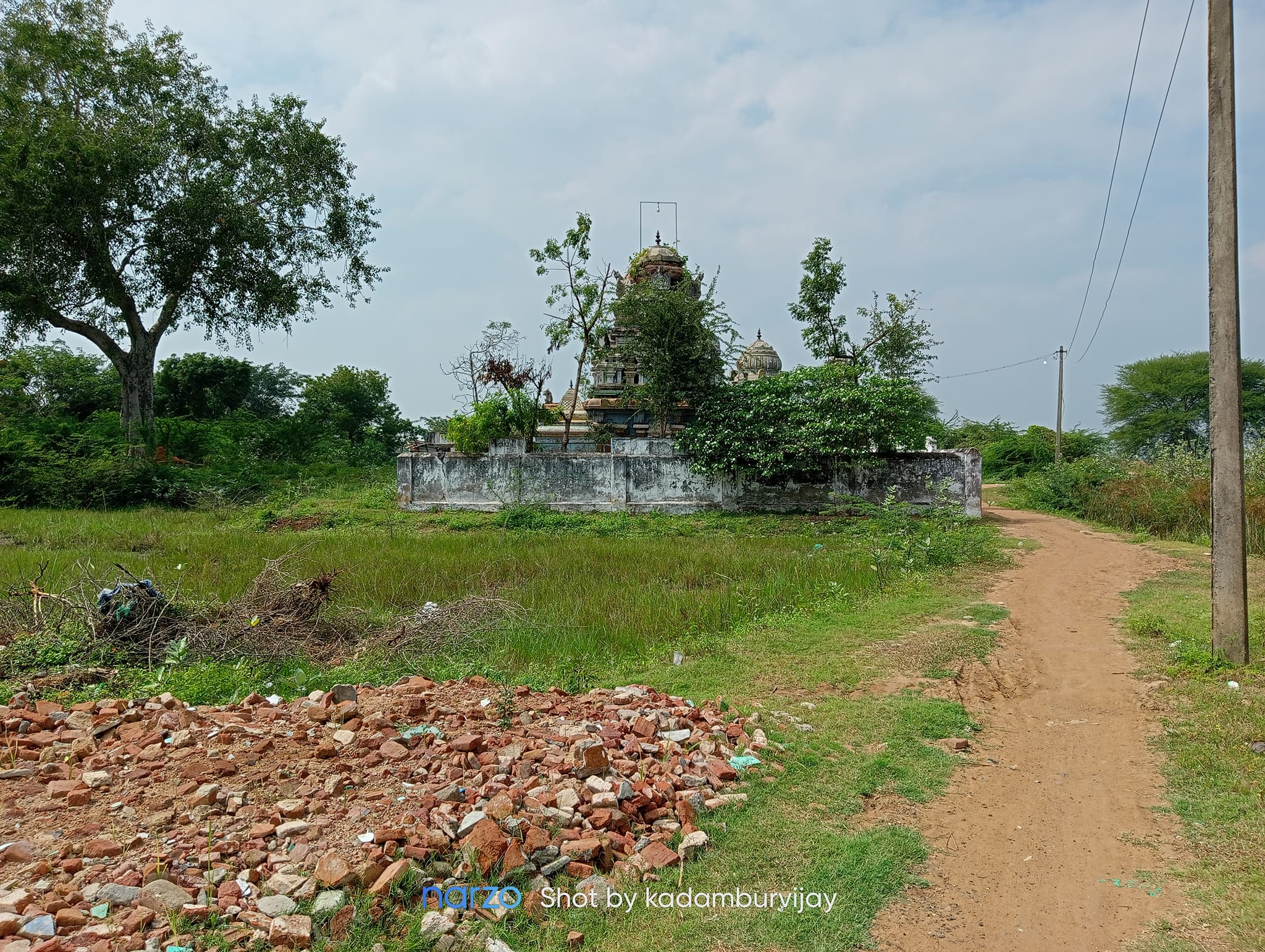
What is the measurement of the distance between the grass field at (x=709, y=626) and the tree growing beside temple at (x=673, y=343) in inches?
153

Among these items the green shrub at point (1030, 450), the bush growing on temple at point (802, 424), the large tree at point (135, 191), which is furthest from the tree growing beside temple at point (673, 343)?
the green shrub at point (1030, 450)

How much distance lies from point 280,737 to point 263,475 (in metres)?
18.4

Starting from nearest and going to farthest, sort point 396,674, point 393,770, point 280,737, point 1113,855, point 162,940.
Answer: point 162,940 < point 1113,855 < point 393,770 < point 280,737 < point 396,674

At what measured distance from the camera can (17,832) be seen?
3189 millimetres

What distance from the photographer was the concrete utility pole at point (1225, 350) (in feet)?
18.0

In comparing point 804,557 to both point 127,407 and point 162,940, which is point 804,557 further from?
point 127,407

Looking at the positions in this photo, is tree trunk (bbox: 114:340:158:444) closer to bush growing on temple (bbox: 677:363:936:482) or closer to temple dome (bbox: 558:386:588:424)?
temple dome (bbox: 558:386:588:424)

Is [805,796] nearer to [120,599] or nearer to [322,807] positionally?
[322,807]

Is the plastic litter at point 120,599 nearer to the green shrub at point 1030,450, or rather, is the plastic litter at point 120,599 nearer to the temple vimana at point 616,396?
the temple vimana at point 616,396

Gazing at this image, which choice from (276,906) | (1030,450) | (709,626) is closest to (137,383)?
(709,626)

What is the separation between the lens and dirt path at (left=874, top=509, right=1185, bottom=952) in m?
2.97

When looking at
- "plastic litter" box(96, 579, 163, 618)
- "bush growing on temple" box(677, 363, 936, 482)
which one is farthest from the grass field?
"bush growing on temple" box(677, 363, 936, 482)

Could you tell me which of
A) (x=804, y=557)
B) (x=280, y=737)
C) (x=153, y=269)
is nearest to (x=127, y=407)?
(x=153, y=269)

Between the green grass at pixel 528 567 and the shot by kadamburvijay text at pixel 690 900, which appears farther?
the green grass at pixel 528 567
